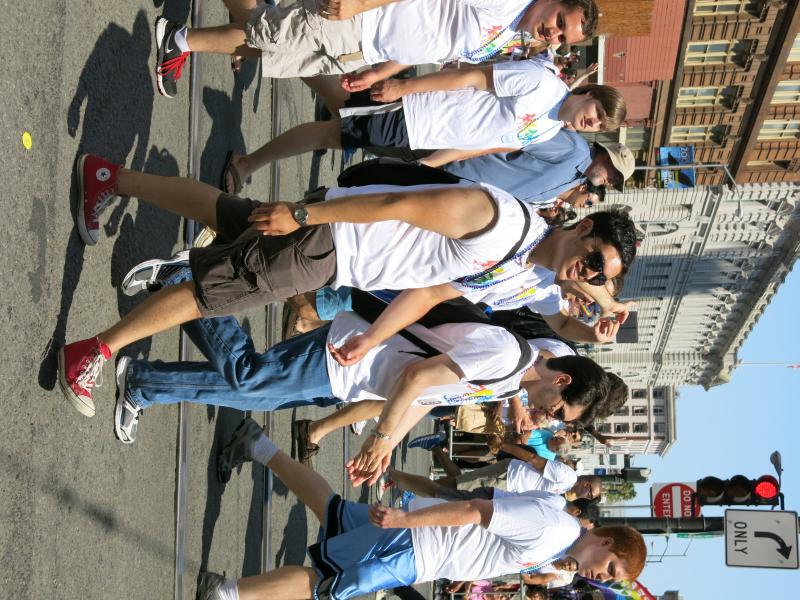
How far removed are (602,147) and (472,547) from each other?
139 inches

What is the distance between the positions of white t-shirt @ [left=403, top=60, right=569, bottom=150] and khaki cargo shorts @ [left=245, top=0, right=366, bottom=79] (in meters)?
0.64

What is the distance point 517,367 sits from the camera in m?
4.88

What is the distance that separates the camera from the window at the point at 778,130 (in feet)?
141

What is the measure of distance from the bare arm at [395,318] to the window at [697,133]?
4204 cm

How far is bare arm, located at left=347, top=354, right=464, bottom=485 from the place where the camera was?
4703 millimetres

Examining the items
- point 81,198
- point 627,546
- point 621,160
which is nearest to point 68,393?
point 81,198

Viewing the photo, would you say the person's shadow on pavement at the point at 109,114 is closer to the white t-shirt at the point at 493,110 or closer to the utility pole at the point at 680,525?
the white t-shirt at the point at 493,110

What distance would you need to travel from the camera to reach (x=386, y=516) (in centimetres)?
502

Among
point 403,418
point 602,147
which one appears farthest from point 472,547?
point 602,147

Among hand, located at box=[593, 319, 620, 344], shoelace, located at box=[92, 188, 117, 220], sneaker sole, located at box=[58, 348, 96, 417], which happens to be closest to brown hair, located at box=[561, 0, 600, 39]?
hand, located at box=[593, 319, 620, 344]

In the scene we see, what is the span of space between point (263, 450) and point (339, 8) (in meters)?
3.27

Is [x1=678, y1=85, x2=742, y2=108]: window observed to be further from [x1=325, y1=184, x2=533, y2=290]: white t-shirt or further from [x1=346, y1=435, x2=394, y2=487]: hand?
[x1=346, y1=435, x2=394, y2=487]: hand

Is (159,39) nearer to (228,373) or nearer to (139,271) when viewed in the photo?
(139,271)

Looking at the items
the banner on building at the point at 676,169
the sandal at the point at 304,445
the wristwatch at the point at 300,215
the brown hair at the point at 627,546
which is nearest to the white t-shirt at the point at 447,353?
the wristwatch at the point at 300,215
